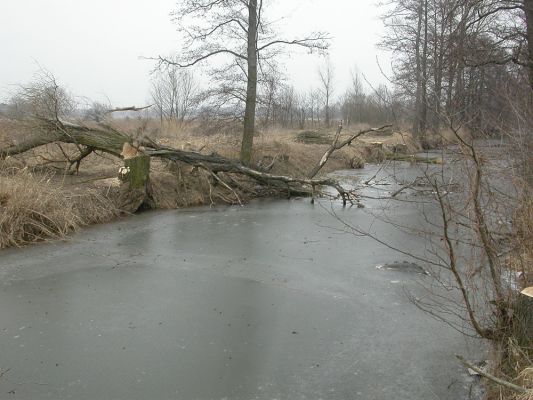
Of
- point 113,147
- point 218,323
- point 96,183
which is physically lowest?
point 218,323

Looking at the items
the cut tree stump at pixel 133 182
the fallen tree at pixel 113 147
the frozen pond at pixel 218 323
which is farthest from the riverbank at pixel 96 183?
the frozen pond at pixel 218 323

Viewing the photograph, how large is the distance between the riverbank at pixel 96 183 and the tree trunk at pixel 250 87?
2.01 feet

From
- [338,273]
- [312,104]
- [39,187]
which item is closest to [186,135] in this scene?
[39,187]

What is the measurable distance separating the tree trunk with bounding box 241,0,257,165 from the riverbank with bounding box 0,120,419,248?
612mm

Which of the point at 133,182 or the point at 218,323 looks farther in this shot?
the point at 133,182

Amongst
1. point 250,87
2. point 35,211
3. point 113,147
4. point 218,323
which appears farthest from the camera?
point 250,87

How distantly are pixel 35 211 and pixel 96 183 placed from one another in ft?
8.18

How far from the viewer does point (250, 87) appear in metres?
14.5

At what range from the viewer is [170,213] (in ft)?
35.8

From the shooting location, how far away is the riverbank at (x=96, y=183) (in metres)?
8.18

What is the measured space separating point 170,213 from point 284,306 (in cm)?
583

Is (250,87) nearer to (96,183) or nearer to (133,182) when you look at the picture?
(133,182)

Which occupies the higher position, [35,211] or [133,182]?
[133,182]

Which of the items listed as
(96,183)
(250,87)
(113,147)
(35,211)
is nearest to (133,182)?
(96,183)
